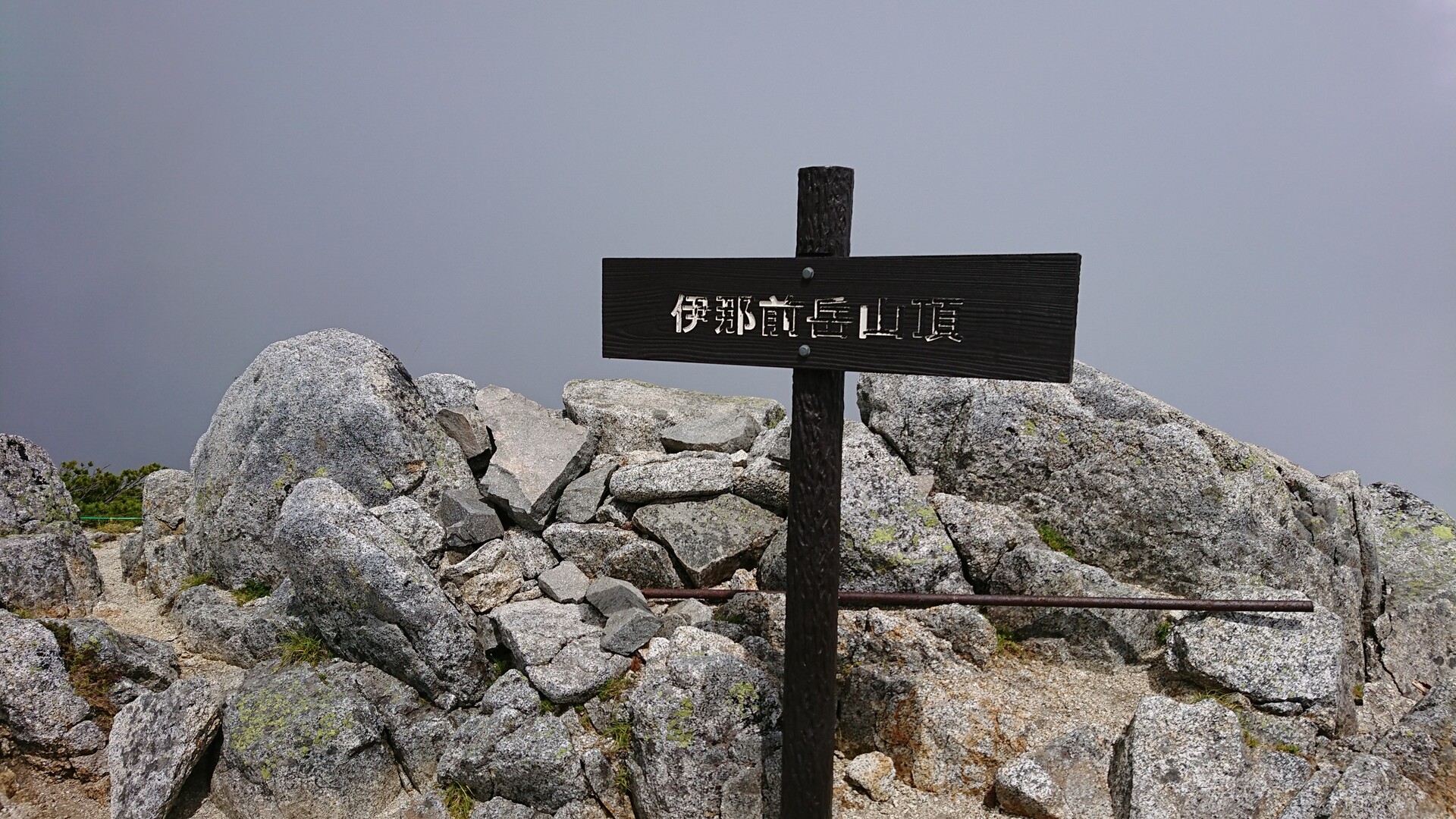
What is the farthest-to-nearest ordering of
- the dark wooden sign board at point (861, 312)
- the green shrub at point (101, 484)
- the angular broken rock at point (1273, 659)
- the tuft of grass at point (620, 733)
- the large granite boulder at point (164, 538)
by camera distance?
1. the green shrub at point (101, 484)
2. the large granite boulder at point (164, 538)
3. the tuft of grass at point (620, 733)
4. the angular broken rock at point (1273, 659)
5. the dark wooden sign board at point (861, 312)

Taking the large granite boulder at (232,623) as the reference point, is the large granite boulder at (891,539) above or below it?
above

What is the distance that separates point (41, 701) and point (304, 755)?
2.85 metres

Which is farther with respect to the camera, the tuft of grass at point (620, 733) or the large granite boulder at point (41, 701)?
the large granite boulder at point (41, 701)

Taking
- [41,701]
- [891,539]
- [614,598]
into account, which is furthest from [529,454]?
[41,701]

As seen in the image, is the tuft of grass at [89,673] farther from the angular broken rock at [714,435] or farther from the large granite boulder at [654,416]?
the angular broken rock at [714,435]

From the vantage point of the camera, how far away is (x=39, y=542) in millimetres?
11211

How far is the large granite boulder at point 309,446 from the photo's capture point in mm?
11406

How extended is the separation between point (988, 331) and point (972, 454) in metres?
4.33

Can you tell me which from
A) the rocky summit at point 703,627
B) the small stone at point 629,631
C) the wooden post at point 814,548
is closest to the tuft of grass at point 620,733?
the rocky summit at point 703,627

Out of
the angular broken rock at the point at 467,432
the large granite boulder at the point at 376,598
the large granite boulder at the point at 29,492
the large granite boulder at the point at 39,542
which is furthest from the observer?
the angular broken rock at the point at 467,432

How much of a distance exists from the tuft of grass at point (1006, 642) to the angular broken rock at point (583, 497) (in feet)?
16.6

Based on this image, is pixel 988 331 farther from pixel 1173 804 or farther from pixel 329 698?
pixel 329 698

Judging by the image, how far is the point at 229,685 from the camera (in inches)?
396

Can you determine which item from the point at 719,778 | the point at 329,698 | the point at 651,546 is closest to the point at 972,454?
the point at 651,546
